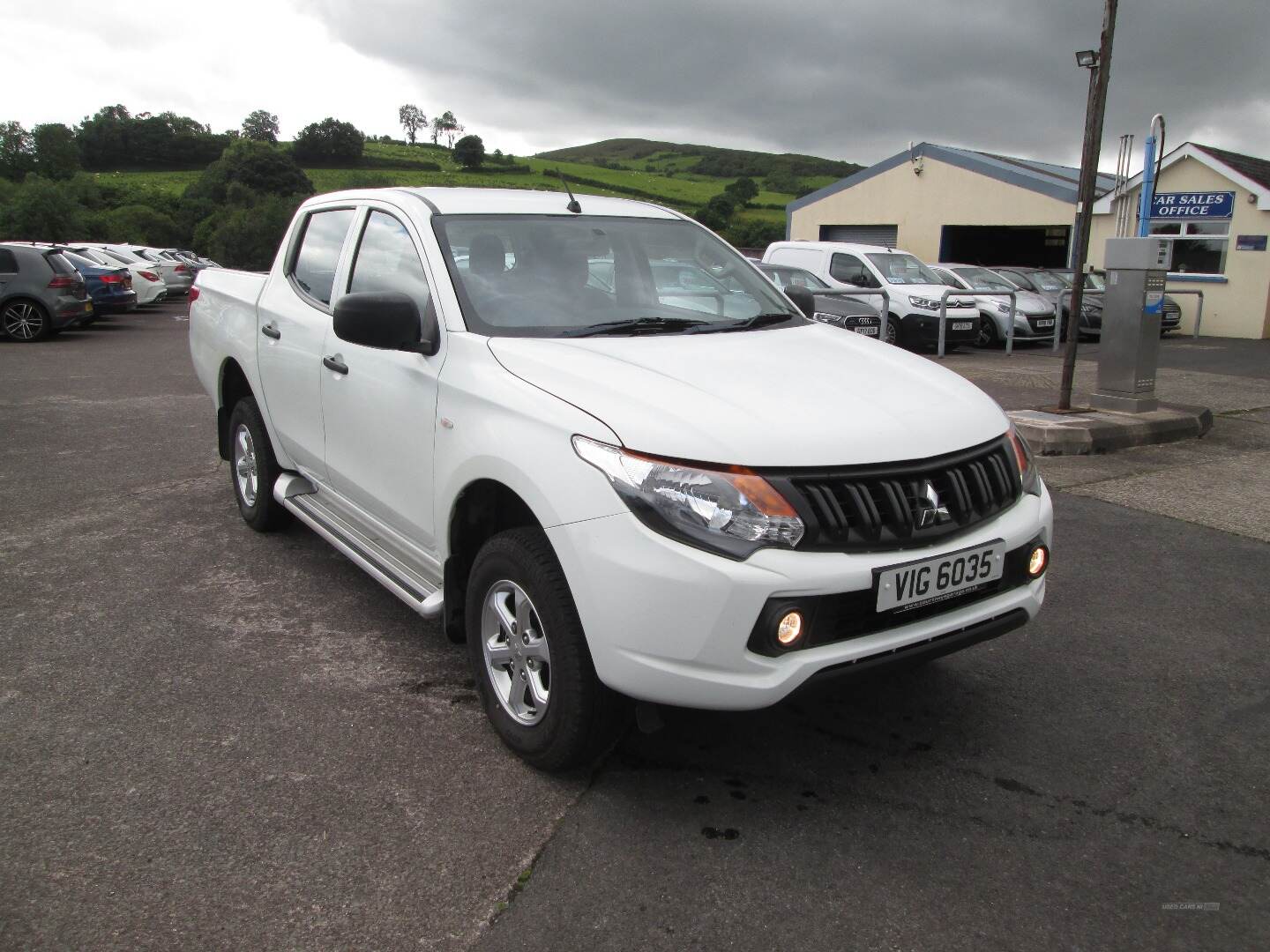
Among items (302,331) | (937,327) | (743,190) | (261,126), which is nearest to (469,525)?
(302,331)

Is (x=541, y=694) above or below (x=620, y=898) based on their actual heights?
above

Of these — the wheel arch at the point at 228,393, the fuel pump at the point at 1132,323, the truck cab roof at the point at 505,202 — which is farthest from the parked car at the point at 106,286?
the fuel pump at the point at 1132,323

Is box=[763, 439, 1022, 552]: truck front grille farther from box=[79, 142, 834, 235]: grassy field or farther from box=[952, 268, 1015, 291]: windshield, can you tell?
box=[79, 142, 834, 235]: grassy field

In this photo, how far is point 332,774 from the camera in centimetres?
304

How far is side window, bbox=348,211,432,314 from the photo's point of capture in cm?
369

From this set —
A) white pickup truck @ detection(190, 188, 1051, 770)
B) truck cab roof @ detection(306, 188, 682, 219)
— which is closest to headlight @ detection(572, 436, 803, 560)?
white pickup truck @ detection(190, 188, 1051, 770)

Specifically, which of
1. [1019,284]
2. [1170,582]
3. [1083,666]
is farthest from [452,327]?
[1019,284]

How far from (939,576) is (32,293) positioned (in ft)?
57.5

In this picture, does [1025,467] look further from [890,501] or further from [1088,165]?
[1088,165]

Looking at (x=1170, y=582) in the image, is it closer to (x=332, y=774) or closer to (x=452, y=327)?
(x=452, y=327)

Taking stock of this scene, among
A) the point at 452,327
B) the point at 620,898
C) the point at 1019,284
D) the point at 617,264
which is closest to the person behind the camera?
the point at 620,898

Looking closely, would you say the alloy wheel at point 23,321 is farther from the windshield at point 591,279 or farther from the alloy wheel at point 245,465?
the windshield at point 591,279

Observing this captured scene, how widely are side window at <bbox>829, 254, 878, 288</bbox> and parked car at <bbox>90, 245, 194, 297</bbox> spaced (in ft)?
54.8

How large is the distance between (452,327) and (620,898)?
1.90 meters
